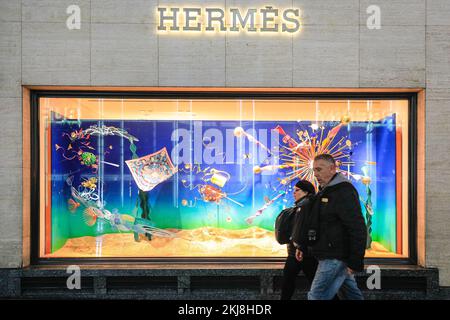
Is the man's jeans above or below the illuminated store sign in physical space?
below

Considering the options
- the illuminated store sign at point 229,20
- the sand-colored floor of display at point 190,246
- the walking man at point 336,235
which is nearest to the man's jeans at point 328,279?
the walking man at point 336,235

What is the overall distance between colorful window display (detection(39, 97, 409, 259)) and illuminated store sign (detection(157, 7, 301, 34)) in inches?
43.1

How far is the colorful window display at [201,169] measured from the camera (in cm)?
712

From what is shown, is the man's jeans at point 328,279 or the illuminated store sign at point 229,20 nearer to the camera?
the man's jeans at point 328,279

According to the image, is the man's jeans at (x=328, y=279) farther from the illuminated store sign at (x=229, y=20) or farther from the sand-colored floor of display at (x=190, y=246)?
the illuminated store sign at (x=229, y=20)

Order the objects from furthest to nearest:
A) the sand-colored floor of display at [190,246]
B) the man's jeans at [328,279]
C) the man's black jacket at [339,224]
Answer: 1. the sand-colored floor of display at [190,246]
2. the man's jeans at [328,279]
3. the man's black jacket at [339,224]

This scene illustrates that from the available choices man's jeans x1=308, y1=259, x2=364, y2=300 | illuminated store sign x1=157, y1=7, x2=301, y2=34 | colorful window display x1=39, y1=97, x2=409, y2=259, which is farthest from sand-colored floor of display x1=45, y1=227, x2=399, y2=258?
illuminated store sign x1=157, y1=7, x2=301, y2=34

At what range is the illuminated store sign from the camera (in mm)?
6727

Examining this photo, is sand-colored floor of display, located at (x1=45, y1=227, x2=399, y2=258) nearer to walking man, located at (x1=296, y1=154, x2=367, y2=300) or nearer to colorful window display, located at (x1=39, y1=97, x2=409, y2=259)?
colorful window display, located at (x1=39, y1=97, x2=409, y2=259)

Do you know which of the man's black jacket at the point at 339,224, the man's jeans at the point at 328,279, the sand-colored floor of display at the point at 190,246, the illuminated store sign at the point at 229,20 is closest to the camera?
the man's black jacket at the point at 339,224

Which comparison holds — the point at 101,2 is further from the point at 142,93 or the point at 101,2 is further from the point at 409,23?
the point at 409,23

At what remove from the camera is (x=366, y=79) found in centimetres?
675

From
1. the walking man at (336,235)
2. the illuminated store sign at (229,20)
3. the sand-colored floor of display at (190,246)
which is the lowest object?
the sand-colored floor of display at (190,246)

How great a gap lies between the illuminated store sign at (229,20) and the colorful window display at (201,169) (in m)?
1.09
